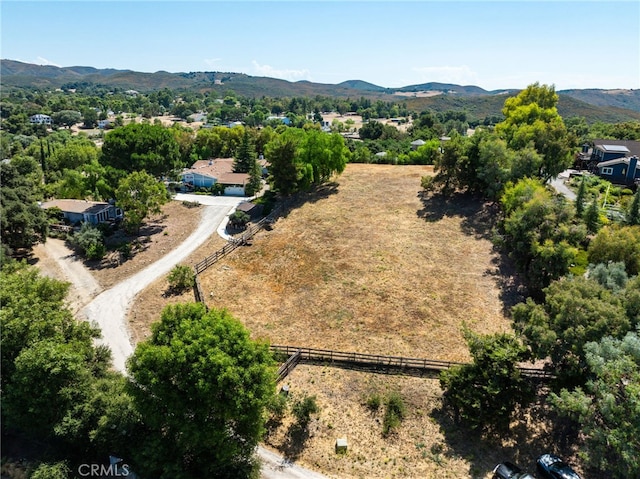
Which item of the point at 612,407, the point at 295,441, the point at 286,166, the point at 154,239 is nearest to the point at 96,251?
the point at 154,239

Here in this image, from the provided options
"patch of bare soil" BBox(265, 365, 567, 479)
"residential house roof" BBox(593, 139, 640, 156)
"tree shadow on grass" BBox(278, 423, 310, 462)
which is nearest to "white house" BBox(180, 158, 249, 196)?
"patch of bare soil" BBox(265, 365, 567, 479)

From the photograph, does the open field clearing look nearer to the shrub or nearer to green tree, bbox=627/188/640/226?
the shrub

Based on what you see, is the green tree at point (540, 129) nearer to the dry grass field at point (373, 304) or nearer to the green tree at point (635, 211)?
the dry grass field at point (373, 304)

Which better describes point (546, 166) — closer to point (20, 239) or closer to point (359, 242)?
point (359, 242)

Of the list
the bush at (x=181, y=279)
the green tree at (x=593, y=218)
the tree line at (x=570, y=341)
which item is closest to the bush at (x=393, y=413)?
the tree line at (x=570, y=341)

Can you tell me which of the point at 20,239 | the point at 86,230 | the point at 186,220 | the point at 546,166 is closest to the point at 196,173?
the point at 186,220

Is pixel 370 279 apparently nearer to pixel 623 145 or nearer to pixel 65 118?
pixel 623 145
